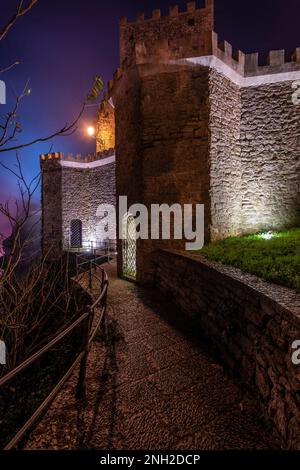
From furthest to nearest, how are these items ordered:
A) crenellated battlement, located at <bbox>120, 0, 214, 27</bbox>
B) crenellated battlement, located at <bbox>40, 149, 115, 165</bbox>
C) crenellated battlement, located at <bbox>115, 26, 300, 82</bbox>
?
crenellated battlement, located at <bbox>40, 149, 115, 165</bbox> < crenellated battlement, located at <bbox>120, 0, 214, 27</bbox> < crenellated battlement, located at <bbox>115, 26, 300, 82</bbox>

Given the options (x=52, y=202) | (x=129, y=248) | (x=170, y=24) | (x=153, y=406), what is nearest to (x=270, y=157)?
(x=129, y=248)

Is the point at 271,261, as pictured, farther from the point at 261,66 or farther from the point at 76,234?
the point at 76,234

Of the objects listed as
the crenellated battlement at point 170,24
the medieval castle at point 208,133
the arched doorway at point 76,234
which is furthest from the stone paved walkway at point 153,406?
the arched doorway at point 76,234

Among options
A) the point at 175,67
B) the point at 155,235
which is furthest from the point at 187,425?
the point at 175,67

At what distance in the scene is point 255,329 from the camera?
9.36 feet

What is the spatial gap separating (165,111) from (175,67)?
1080 millimetres

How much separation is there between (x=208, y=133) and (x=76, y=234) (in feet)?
49.6

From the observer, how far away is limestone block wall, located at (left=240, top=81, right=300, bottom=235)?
771 centimetres

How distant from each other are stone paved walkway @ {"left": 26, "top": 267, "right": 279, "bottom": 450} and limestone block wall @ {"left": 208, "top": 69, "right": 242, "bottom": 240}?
3.91 meters

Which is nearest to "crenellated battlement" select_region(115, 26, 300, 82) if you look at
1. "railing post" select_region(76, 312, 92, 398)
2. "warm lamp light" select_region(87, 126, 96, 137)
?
"railing post" select_region(76, 312, 92, 398)

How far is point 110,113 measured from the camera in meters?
22.0

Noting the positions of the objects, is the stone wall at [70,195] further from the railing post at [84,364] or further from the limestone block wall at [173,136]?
the railing post at [84,364]

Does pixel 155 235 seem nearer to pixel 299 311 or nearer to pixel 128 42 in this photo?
pixel 299 311
